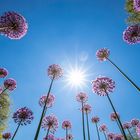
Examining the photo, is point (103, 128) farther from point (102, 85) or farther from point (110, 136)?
point (102, 85)

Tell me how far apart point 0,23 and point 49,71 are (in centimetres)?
1072

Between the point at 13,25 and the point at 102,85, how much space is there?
1212 centimetres

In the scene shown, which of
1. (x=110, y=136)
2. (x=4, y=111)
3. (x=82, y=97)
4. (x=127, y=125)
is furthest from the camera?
(x=4, y=111)

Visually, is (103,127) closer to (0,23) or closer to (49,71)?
(49,71)

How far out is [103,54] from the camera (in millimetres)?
25656

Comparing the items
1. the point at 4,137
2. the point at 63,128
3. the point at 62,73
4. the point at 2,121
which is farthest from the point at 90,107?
the point at 2,121

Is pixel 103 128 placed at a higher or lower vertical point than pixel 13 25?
higher

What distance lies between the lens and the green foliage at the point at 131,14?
106ft

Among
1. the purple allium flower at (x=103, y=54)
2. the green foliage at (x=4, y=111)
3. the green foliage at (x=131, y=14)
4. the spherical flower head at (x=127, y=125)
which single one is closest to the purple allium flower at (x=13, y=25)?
the purple allium flower at (x=103, y=54)

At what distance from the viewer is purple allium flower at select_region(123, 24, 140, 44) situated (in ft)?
64.4

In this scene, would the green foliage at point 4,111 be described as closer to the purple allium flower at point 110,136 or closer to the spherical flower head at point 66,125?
the spherical flower head at point 66,125

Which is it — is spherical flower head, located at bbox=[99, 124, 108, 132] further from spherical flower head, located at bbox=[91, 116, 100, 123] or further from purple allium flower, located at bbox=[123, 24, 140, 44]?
purple allium flower, located at bbox=[123, 24, 140, 44]

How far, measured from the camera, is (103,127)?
3778 centimetres

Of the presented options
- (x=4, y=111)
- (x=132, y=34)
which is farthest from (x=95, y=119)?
(x=4, y=111)
